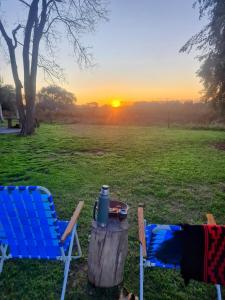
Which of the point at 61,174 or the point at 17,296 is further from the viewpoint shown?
the point at 61,174

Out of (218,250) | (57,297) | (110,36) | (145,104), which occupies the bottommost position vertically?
(57,297)

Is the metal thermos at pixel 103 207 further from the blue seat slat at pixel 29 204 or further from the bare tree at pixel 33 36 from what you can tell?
the bare tree at pixel 33 36

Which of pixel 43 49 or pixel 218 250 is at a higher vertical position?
pixel 43 49

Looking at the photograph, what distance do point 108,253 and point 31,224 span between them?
77cm

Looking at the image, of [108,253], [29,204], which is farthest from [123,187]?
[29,204]

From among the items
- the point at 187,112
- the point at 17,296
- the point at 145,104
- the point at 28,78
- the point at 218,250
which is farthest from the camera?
the point at 145,104

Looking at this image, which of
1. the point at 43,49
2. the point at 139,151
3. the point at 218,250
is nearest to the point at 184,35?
the point at 139,151

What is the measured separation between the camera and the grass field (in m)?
2.61

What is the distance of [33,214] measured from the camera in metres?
2.21

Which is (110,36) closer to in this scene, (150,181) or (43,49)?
(43,49)

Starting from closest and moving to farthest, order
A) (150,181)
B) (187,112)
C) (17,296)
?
1. (17,296)
2. (150,181)
3. (187,112)

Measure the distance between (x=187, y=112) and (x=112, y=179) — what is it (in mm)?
22874

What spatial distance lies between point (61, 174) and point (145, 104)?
25391mm

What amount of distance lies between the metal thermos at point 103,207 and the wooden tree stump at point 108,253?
0.07 meters
